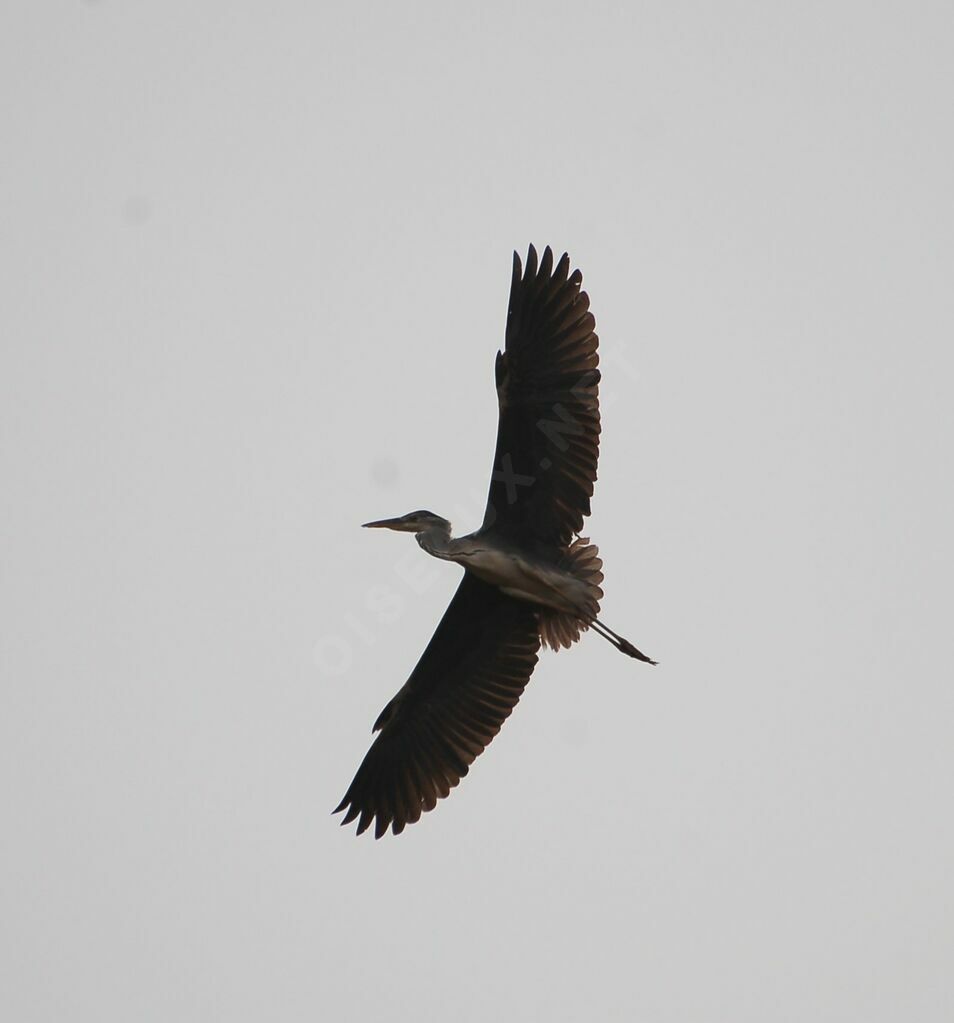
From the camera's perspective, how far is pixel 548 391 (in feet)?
40.6

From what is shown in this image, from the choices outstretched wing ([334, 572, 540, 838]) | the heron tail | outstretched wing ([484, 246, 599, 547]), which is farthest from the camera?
outstretched wing ([334, 572, 540, 838])

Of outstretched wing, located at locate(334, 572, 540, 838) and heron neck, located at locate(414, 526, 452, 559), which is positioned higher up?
heron neck, located at locate(414, 526, 452, 559)

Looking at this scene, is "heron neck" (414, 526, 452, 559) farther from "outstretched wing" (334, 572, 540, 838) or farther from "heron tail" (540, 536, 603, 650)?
"heron tail" (540, 536, 603, 650)

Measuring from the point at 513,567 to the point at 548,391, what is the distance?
1.39m

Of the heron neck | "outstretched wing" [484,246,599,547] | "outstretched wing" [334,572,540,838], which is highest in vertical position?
"outstretched wing" [484,246,599,547]

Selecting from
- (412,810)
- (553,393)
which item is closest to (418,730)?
(412,810)

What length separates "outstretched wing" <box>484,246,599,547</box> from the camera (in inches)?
485

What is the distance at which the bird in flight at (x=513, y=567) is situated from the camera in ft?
40.5

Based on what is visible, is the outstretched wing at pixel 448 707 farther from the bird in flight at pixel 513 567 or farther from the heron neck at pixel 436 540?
the heron neck at pixel 436 540

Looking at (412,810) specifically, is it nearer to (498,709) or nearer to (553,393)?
(498,709)

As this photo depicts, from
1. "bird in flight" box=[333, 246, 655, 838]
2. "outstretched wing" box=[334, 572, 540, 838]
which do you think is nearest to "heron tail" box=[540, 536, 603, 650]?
"bird in flight" box=[333, 246, 655, 838]

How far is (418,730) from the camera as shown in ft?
45.2

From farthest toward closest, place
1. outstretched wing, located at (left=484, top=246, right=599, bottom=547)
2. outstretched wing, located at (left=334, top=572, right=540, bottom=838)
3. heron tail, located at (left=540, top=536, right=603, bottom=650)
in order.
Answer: outstretched wing, located at (left=334, top=572, right=540, bottom=838), heron tail, located at (left=540, top=536, right=603, bottom=650), outstretched wing, located at (left=484, top=246, right=599, bottom=547)

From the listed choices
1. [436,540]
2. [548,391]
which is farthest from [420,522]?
[548,391]
